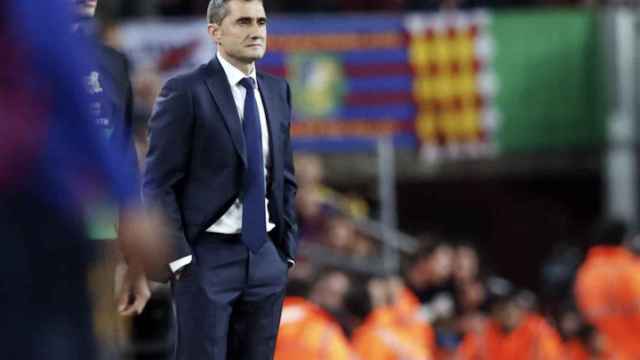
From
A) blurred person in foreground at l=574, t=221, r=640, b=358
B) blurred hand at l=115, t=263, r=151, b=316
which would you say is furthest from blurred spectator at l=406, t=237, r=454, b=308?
blurred hand at l=115, t=263, r=151, b=316

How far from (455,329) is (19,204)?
35.3 feet

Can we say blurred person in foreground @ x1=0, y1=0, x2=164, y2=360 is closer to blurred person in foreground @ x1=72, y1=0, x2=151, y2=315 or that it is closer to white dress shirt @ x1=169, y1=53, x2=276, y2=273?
blurred person in foreground @ x1=72, y1=0, x2=151, y2=315

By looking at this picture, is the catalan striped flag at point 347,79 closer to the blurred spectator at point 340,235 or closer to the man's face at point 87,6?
the blurred spectator at point 340,235

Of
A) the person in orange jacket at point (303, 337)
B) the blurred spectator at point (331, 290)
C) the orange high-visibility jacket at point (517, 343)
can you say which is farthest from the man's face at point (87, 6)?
the orange high-visibility jacket at point (517, 343)

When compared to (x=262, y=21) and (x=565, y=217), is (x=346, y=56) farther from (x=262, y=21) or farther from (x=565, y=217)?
(x=262, y=21)

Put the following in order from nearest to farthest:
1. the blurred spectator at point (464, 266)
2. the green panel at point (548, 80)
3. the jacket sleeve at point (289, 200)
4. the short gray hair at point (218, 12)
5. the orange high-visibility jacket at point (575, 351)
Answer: the short gray hair at point (218, 12) → the jacket sleeve at point (289, 200) → the orange high-visibility jacket at point (575, 351) → the blurred spectator at point (464, 266) → the green panel at point (548, 80)

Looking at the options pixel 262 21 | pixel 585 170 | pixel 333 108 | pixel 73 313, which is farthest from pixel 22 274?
pixel 585 170

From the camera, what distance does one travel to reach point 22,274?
15.6 feet

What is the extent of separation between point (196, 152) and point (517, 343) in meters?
7.17

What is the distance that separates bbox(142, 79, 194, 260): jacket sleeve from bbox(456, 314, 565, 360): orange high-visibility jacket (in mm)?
6993

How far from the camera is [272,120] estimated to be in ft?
25.5

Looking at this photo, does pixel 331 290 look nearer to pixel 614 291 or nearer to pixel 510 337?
pixel 510 337

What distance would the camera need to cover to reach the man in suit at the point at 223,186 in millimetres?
7629

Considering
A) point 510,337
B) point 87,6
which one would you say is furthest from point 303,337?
point 510,337
